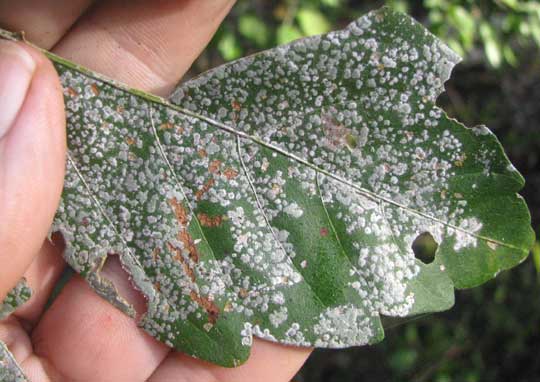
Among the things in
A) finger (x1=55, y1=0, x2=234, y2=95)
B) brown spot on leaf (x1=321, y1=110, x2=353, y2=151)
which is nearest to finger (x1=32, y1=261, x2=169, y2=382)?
finger (x1=55, y1=0, x2=234, y2=95)

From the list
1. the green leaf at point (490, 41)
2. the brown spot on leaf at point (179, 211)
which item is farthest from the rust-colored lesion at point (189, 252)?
the green leaf at point (490, 41)

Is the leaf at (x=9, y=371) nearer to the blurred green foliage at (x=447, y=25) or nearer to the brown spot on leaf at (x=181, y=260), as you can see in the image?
the brown spot on leaf at (x=181, y=260)

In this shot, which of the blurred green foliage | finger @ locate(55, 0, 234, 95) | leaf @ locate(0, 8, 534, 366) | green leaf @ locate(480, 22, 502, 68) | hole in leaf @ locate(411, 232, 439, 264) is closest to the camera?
leaf @ locate(0, 8, 534, 366)

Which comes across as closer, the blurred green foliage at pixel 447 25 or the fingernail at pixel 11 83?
the fingernail at pixel 11 83

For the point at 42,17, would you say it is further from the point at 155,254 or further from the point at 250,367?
the point at 250,367

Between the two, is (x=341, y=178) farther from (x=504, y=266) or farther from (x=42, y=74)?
(x=42, y=74)

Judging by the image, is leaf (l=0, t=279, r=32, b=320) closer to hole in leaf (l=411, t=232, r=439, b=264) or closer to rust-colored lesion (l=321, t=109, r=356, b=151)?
rust-colored lesion (l=321, t=109, r=356, b=151)

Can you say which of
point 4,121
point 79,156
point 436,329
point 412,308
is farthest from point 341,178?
point 436,329
